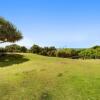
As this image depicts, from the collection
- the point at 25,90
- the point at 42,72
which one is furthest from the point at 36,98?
the point at 42,72

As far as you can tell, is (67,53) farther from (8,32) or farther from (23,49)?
(8,32)

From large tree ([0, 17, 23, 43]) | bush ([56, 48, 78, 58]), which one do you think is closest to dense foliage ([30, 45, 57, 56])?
bush ([56, 48, 78, 58])

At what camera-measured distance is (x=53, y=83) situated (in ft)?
80.1

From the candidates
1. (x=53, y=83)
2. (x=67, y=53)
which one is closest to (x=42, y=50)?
(x=67, y=53)

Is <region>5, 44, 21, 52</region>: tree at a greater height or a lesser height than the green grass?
greater

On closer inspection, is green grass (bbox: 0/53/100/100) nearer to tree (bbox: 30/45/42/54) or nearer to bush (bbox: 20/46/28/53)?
tree (bbox: 30/45/42/54)

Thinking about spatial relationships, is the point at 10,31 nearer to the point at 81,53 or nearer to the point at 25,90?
the point at 81,53

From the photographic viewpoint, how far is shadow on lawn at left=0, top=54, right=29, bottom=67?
36963 mm

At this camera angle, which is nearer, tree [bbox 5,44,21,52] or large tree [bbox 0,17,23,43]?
large tree [bbox 0,17,23,43]

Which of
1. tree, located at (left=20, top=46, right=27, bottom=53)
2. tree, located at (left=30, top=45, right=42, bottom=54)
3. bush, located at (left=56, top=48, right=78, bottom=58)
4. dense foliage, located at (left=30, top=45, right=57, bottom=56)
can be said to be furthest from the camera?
tree, located at (left=20, top=46, right=27, bottom=53)

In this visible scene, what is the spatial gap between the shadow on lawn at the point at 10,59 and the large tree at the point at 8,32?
259cm

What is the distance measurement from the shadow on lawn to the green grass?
6.13 m

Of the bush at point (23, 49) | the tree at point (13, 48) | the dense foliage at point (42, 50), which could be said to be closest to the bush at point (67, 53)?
the dense foliage at point (42, 50)

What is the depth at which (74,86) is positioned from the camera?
928 inches
